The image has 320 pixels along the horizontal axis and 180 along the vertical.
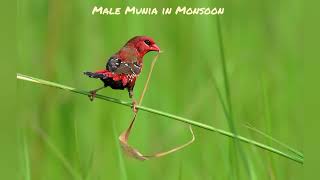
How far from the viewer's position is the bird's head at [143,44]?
106 centimetres

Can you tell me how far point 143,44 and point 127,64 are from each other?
0.18ft

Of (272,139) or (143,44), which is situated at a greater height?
(143,44)

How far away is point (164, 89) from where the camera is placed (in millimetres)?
1085

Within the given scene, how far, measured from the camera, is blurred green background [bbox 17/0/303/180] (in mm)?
1023

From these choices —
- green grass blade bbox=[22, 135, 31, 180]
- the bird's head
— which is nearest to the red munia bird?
the bird's head

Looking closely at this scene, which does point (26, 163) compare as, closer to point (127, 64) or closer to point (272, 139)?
point (127, 64)

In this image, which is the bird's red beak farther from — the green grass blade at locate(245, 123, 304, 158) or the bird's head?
the green grass blade at locate(245, 123, 304, 158)

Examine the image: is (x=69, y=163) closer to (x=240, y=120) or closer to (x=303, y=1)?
(x=240, y=120)

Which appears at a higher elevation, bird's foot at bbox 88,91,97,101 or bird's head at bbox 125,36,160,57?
bird's head at bbox 125,36,160,57

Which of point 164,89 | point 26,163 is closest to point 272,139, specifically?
point 164,89

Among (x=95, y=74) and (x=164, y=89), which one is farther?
(x=164, y=89)

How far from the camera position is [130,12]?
109 centimetres

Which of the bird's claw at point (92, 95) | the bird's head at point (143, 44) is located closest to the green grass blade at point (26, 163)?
the bird's claw at point (92, 95)

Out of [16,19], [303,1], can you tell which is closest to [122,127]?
[16,19]
